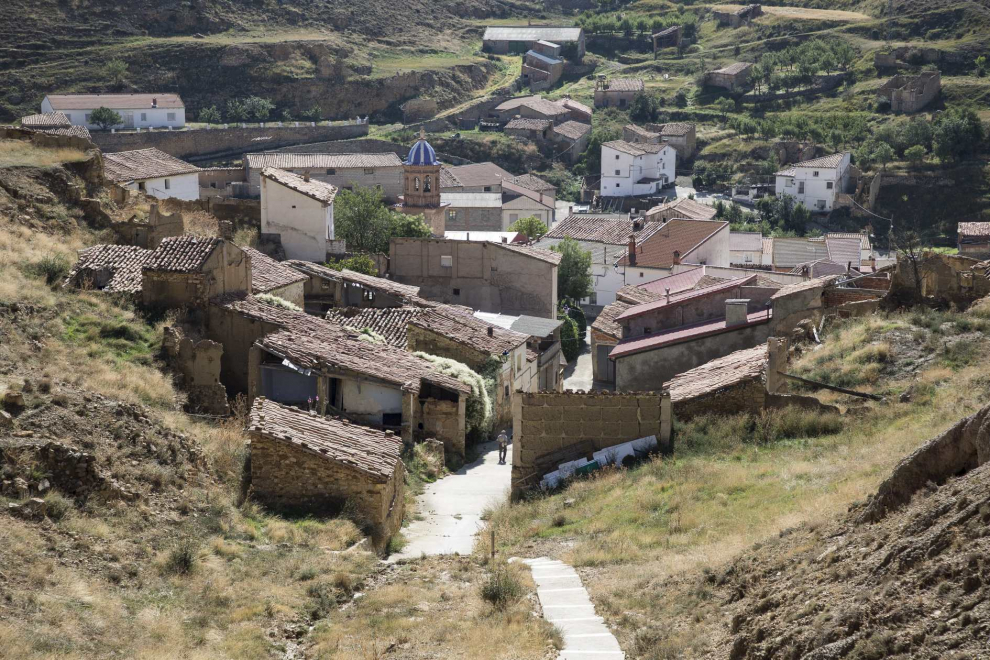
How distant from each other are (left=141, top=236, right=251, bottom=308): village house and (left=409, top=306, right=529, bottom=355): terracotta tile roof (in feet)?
18.4

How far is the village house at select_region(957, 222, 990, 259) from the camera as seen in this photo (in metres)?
62.2

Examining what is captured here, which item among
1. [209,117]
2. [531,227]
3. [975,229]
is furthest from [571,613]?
[209,117]

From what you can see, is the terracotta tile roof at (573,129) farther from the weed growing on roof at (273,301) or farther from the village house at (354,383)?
the village house at (354,383)

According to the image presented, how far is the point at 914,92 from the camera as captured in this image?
3625 inches

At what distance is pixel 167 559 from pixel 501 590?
3954mm

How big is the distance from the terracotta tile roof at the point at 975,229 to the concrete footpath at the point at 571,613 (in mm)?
54825

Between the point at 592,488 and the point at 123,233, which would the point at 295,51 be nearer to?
the point at 123,233

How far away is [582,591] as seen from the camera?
14133mm

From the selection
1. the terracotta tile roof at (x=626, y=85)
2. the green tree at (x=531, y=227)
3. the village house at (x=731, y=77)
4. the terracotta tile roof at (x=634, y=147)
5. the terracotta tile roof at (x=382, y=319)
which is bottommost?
the green tree at (x=531, y=227)

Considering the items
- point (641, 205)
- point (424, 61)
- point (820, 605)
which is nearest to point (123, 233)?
point (820, 605)

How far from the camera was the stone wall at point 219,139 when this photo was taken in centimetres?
7600

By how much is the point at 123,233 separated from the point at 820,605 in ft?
76.4

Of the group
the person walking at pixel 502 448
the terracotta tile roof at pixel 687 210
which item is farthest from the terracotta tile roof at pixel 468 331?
the terracotta tile roof at pixel 687 210

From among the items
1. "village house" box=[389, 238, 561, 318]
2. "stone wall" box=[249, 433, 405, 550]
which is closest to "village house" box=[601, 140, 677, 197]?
"village house" box=[389, 238, 561, 318]
